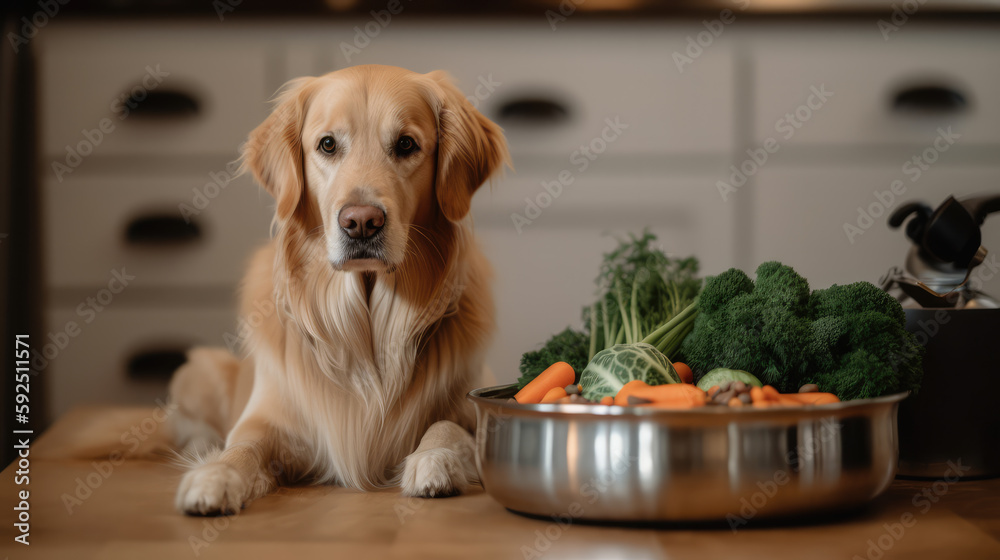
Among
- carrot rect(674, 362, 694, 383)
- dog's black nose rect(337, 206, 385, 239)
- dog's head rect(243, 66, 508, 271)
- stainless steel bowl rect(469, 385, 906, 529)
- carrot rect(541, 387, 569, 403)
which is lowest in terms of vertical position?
stainless steel bowl rect(469, 385, 906, 529)

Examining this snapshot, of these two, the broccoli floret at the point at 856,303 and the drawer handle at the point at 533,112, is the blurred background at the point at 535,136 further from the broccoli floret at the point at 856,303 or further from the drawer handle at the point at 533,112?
the broccoli floret at the point at 856,303

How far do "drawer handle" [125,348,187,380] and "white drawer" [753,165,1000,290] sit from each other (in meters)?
2.20

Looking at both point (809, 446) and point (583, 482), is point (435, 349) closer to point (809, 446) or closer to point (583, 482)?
point (583, 482)

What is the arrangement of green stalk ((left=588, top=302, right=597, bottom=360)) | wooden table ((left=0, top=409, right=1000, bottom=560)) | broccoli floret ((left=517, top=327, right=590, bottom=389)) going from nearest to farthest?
wooden table ((left=0, top=409, right=1000, bottom=560)) → broccoli floret ((left=517, top=327, right=590, bottom=389)) → green stalk ((left=588, top=302, right=597, bottom=360))

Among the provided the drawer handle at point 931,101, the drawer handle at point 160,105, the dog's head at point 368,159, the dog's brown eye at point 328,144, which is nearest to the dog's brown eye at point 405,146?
the dog's head at point 368,159

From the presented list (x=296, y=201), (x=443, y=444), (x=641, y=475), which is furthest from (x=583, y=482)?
(x=296, y=201)

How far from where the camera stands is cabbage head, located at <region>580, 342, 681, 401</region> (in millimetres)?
1071

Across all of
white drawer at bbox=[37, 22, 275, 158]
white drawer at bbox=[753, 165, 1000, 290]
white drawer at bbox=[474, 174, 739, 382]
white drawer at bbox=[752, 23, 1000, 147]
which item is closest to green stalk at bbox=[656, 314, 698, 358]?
white drawer at bbox=[474, 174, 739, 382]

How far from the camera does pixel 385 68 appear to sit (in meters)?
1.40

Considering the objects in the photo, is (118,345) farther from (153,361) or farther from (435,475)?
(435,475)

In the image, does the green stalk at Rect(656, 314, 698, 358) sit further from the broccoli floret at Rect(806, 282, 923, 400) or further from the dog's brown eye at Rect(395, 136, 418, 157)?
the dog's brown eye at Rect(395, 136, 418, 157)

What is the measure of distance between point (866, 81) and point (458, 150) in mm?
2066

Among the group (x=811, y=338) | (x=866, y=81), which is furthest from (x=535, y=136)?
(x=811, y=338)

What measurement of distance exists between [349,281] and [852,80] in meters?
2.27
